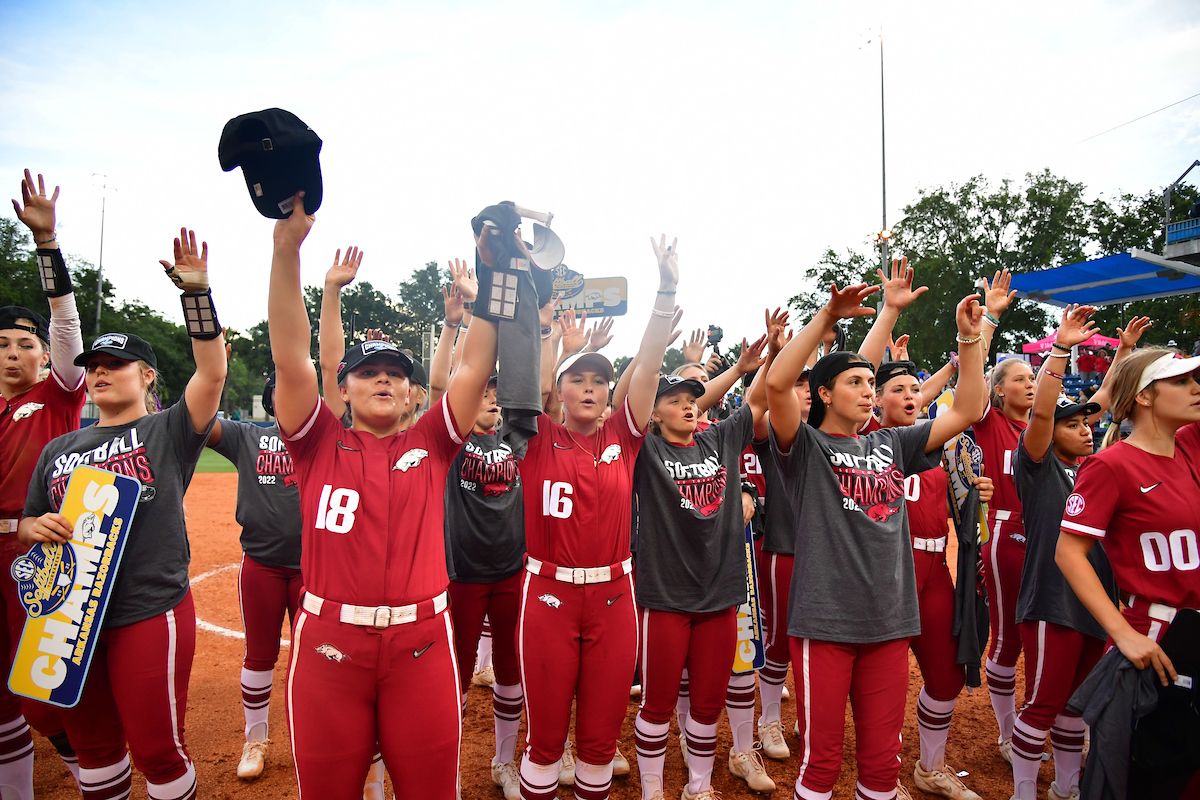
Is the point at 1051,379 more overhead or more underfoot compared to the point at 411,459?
more overhead

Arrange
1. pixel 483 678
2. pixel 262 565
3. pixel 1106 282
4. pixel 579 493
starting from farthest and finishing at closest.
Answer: pixel 1106 282 < pixel 483 678 < pixel 262 565 < pixel 579 493

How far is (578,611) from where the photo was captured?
3.56m

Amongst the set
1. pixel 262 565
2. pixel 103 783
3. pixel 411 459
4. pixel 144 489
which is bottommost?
pixel 103 783

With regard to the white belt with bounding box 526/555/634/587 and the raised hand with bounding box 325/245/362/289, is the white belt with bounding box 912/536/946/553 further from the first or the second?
the raised hand with bounding box 325/245/362/289

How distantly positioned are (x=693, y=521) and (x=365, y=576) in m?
2.02

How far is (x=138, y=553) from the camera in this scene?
134 inches

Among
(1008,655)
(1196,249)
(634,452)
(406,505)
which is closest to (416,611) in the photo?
(406,505)

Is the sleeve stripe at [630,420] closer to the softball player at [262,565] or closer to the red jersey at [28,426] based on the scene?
the softball player at [262,565]

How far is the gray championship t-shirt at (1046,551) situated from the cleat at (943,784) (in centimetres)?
106

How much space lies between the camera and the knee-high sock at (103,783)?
330 centimetres

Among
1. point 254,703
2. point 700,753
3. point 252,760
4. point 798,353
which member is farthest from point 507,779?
point 798,353

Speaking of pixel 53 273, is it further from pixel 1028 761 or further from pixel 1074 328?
pixel 1028 761

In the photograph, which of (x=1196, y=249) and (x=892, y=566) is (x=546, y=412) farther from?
(x=1196, y=249)

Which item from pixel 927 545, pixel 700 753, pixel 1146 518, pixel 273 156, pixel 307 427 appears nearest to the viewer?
pixel 273 156
